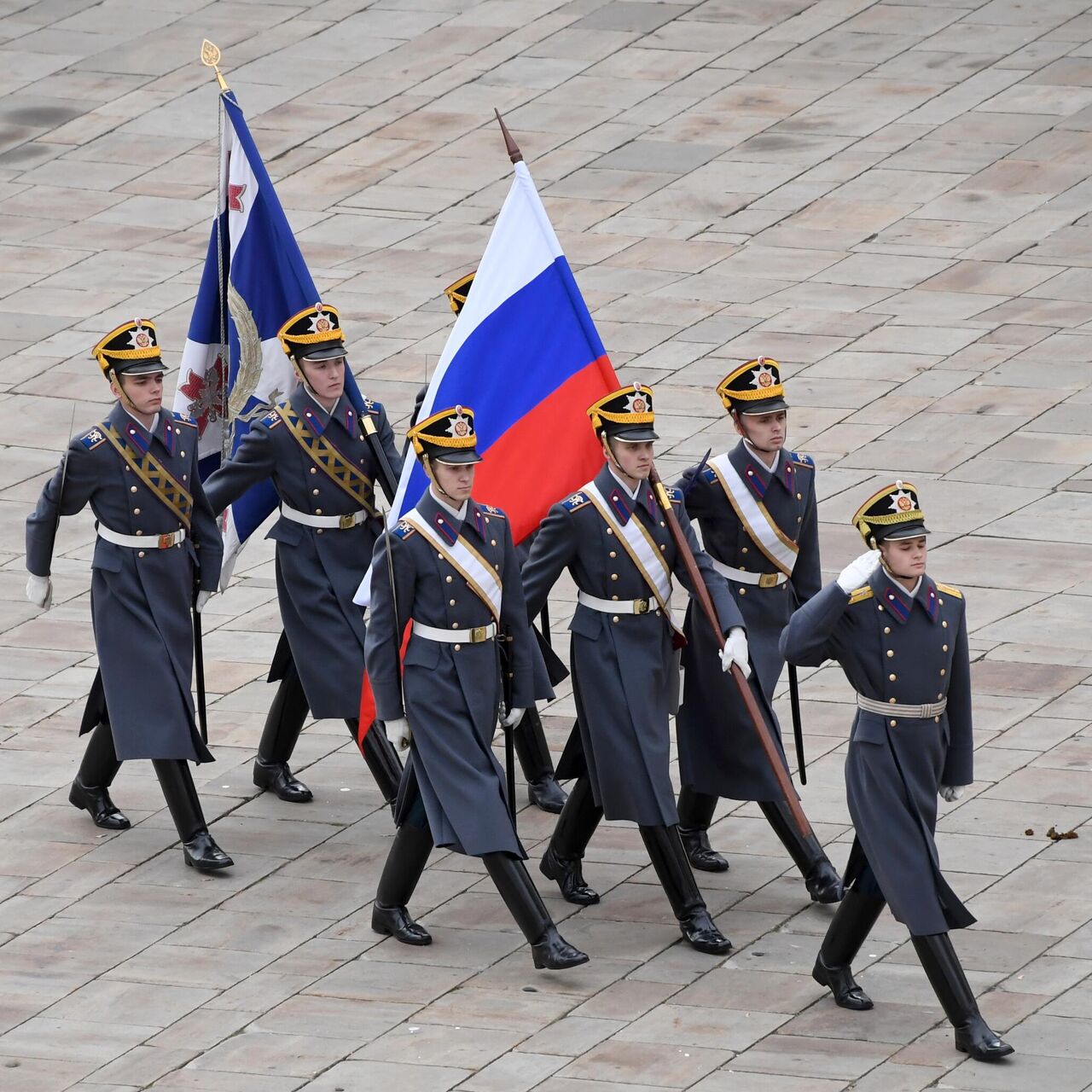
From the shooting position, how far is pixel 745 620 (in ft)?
32.7

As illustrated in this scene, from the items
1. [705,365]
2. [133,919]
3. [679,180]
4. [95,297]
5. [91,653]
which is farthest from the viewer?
[679,180]

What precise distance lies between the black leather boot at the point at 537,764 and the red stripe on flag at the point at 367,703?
0.67m

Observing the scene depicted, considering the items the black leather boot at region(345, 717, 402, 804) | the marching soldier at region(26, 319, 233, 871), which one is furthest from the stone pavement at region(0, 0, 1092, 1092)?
the marching soldier at region(26, 319, 233, 871)

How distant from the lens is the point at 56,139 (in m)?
19.8

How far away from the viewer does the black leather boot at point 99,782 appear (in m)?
10.5

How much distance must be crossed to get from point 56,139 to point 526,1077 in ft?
42.0

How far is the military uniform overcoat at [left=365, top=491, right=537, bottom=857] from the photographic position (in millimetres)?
9219

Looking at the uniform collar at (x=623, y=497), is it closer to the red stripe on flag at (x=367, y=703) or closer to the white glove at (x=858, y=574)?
the red stripe on flag at (x=367, y=703)

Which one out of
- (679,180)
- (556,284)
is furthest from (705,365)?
(556,284)

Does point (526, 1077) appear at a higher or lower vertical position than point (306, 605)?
lower

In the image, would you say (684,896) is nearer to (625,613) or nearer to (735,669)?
(735,669)

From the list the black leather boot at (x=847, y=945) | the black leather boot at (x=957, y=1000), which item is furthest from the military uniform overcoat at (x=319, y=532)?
the black leather boot at (x=957, y=1000)

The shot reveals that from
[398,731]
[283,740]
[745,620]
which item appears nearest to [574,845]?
[398,731]

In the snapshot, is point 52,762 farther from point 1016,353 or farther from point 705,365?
point 1016,353
